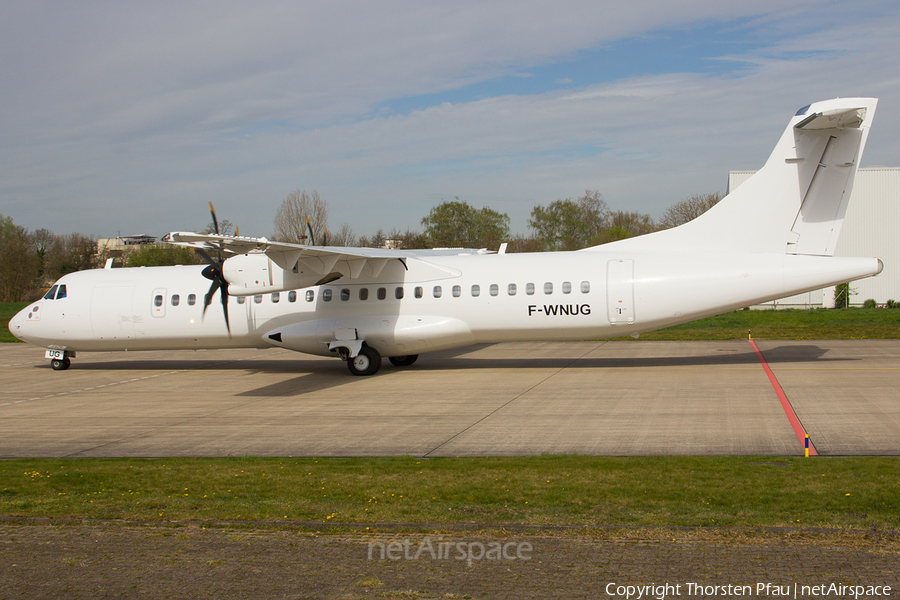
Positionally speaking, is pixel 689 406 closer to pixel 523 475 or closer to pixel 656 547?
pixel 523 475

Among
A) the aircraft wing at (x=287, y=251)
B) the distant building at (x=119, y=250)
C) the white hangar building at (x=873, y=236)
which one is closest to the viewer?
the aircraft wing at (x=287, y=251)

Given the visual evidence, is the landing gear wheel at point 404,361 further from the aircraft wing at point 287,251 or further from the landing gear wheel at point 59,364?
the landing gear wheel at point 59,364

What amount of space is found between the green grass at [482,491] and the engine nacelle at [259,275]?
27.0ft

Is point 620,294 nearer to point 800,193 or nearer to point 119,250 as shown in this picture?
point 800,193

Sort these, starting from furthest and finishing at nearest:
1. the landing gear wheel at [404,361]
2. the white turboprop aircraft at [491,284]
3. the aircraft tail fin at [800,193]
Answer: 1. the landing gear wheel at [404,361]
2. the white turboprop aircraft at [491,284]
3. the aircraft tail fin at [800,193]

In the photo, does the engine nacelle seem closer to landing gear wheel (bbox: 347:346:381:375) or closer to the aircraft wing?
the aircraft wing

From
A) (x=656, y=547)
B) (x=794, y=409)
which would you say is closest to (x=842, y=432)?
(x=794, y=409)

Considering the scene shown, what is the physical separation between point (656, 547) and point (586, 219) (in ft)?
235

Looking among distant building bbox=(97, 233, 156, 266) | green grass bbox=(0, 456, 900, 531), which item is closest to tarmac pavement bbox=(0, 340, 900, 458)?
green grass bbox=(0, 456, 900, 531)

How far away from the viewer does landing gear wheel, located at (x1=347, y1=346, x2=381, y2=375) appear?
66.3ft

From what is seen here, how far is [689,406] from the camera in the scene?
46.3 ft

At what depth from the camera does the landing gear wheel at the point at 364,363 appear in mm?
20203

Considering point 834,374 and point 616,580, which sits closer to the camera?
point 616,580

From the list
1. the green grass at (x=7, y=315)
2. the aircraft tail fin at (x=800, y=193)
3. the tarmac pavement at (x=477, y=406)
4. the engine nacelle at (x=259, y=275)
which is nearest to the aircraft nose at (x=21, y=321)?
the tarmac pavement at (x=477, y=406)
